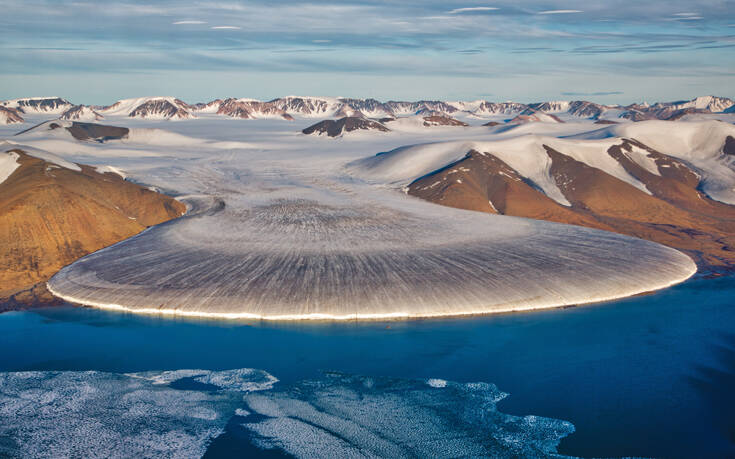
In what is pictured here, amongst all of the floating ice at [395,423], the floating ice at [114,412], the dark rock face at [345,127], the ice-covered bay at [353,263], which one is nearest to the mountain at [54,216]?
the ice-covered bay at [353,263]

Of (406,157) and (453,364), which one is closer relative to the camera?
(453,364)

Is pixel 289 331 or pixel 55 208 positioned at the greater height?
pixel 55 208

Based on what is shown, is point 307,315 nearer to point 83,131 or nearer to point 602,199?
point 602,199

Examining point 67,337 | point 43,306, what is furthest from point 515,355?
Result: point 43,306

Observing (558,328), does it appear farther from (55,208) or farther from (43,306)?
(55,208)

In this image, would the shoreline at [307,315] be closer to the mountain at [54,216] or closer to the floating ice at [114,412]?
the mountain at [54,216]

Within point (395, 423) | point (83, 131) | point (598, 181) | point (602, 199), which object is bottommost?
point (395, 423)

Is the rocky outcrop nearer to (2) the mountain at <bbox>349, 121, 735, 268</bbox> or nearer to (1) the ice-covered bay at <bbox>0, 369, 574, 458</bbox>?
(2) the mountain at <bbox>349, 121, 735, 268</bbox>

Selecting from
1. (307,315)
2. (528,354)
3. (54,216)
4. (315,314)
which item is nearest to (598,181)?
(528,354)
